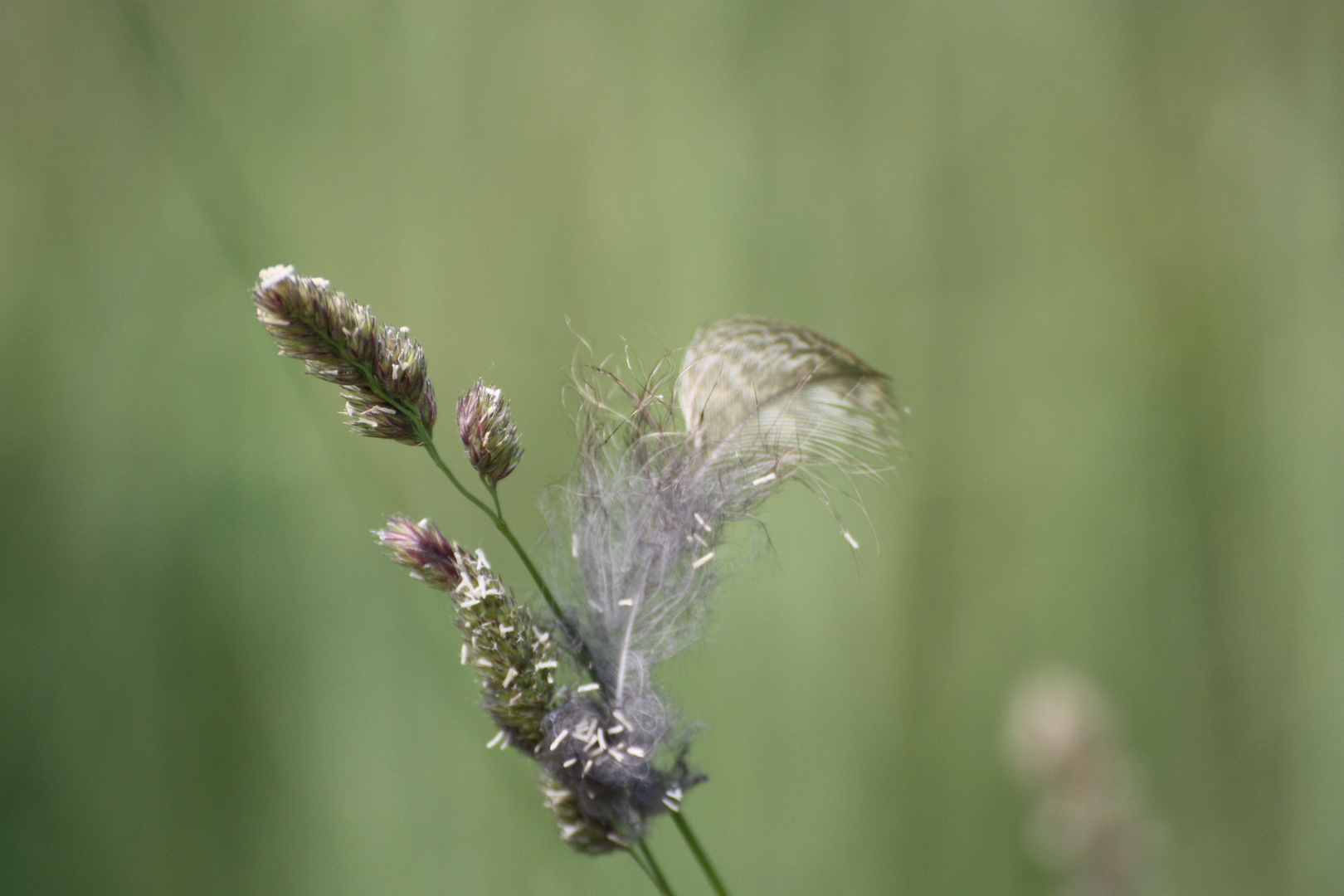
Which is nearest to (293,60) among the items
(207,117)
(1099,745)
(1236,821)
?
(207,117)

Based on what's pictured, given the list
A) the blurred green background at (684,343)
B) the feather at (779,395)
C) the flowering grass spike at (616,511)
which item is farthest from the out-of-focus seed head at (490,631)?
the blurred green background at (684,343)

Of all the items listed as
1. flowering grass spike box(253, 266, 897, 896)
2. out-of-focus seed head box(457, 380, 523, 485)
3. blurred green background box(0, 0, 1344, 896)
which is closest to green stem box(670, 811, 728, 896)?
flowering grass spike box(253, 266, 897, 896)

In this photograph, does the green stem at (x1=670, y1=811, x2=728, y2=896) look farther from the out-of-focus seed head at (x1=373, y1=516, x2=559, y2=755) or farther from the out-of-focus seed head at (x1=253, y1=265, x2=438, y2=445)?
the out-of-focus seed head at (x1=253, y1=265, x2=438, y2=445)

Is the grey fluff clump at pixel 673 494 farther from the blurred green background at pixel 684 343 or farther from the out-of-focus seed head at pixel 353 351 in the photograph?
the blurred green background at pixel 684 343

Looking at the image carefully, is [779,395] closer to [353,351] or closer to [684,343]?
[353,351]

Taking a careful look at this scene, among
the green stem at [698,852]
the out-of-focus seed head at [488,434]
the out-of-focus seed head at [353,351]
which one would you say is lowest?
the green stem at [698,852]

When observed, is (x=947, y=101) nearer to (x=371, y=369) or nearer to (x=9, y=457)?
(x=371, y=369)
